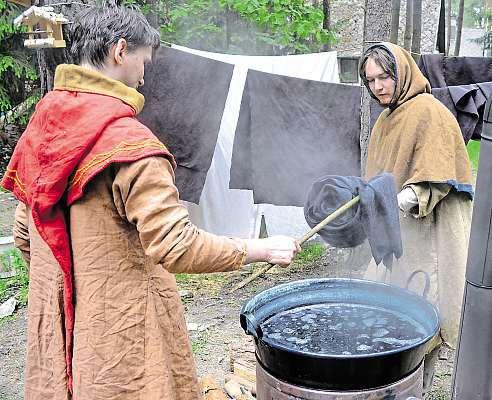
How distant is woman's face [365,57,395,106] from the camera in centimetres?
296

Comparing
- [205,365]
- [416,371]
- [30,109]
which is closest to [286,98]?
[205,365]

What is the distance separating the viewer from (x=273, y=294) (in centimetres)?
240

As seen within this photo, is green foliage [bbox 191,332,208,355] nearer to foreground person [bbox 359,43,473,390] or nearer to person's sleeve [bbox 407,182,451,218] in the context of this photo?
foreground person [bbox 359,43,473,390]

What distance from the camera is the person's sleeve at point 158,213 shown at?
5.41ft

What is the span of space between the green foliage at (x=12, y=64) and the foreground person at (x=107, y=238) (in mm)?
7271

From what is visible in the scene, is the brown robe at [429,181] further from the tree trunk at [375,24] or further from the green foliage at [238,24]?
the green foliage at [238,24]

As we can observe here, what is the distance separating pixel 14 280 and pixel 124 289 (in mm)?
3974

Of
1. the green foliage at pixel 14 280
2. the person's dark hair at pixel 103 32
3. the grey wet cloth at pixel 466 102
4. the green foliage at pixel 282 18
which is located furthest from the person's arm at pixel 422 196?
the green foliage at pixel 282 18

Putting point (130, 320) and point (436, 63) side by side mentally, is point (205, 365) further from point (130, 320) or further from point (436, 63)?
point (436, 63)

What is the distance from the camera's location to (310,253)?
19.8 ft

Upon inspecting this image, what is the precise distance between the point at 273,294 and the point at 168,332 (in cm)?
58

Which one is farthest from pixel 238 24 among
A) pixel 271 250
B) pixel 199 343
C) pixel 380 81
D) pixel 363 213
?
pixel 271 250

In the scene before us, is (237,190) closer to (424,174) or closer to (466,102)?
(466,102)

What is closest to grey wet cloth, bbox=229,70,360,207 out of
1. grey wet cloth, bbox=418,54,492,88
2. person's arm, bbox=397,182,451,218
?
grey wet cloth, bbox=418,54,492,88
